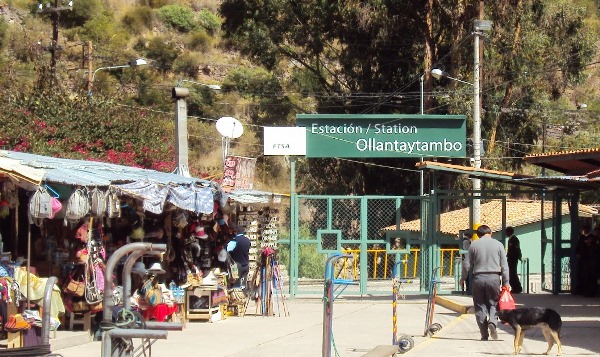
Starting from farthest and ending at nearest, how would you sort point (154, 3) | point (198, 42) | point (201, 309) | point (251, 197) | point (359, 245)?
point (154, 3) → point (198, 42) → point (359, 245) → point (251, 197) → point (201, 309)

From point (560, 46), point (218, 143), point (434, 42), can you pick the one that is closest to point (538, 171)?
point (560, 46)

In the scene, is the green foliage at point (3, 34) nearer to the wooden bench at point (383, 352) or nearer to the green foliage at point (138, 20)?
the green foliage at point (138, 20)

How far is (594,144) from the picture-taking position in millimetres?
52188

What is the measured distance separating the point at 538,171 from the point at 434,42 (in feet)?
46.9

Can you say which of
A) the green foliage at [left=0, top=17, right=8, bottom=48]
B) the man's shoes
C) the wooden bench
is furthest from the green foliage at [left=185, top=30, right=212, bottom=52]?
the wooden bench

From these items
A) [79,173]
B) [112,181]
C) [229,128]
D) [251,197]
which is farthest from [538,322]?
[229,128]

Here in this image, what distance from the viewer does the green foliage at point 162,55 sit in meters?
68.6

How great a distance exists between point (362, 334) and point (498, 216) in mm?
23555

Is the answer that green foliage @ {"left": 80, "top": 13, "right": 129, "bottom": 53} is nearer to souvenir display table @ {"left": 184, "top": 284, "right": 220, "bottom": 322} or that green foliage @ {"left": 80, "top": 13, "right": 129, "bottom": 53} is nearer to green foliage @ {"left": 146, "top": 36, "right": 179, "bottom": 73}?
green foliage @ {"left": 146, "top": 36, "right": 179, "bottom": 73}

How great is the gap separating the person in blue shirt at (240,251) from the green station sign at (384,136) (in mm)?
4923

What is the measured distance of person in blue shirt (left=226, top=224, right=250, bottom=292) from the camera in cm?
1991

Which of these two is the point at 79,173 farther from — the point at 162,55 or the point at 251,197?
the point at 162,55

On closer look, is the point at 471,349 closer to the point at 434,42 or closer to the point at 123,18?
the point at 434,42

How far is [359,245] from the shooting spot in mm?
27125
